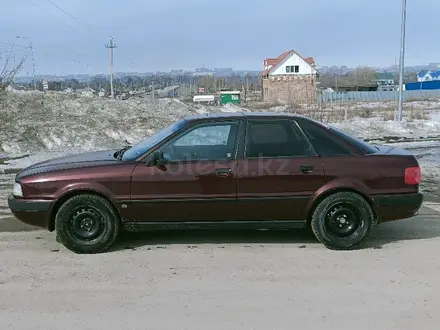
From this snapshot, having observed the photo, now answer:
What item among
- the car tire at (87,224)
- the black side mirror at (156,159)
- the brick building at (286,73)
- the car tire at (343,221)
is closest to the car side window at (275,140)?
the car tire at (343,221)

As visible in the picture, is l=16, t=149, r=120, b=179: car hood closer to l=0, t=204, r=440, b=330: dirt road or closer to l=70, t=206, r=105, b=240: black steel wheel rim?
l=70, t=206, r=105, b=240: black steel wheel rim

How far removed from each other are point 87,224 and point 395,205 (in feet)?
11.3

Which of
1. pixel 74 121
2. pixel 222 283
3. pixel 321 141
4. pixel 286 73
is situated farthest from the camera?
pixel 286 73

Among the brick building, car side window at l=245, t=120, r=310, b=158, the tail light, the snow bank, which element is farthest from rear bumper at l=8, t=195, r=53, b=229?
the brick building

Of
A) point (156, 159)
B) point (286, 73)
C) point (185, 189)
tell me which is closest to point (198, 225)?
point (185, 189)

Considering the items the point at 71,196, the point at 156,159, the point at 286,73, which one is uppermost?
the point at 286,73

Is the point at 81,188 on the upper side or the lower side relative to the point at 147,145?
lower

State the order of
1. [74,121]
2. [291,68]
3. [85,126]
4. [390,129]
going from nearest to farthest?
1. [85,126]
2. [74,121]
3. [390,129]
4. [291,68]

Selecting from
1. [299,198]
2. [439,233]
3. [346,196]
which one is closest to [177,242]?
[299,198]

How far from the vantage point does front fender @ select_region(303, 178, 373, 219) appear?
5332mm

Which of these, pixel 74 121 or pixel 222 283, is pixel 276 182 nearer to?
pixel 222 283

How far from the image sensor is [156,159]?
528cm

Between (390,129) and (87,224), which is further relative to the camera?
(390,129)

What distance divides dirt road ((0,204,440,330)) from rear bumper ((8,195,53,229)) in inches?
14.6
